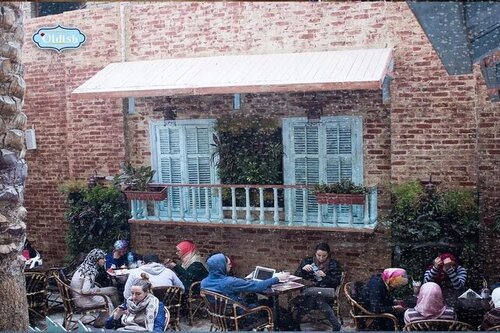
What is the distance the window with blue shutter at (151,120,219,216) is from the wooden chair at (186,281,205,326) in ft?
3.89

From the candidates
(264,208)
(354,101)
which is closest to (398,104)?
(354,101)

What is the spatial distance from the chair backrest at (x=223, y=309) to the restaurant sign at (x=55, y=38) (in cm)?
475

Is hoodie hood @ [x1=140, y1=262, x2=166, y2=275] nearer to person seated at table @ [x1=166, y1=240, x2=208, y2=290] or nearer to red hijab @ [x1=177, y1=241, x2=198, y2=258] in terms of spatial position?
person seated at table @ [x1=166, y1=240, x2=208, y2=290]

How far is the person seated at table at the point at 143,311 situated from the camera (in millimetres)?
5594

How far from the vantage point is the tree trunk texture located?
10.4 feet

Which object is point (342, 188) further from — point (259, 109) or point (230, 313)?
point (230, 313)

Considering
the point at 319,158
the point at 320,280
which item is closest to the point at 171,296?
the point at 320,280

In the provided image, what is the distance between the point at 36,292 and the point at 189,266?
1.95m

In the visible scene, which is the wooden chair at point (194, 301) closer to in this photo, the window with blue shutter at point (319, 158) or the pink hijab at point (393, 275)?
the window with blue shutter at point (319, 158)

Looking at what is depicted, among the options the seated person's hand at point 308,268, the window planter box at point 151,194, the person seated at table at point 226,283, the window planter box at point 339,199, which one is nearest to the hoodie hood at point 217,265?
the person seated at table at point 226,283

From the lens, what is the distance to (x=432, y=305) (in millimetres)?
5512

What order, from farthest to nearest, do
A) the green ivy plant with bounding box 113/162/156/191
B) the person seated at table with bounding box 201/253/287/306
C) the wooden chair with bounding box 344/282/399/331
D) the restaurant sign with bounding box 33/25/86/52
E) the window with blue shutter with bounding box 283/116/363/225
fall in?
the restaurant sign with bounding box 33/25/86/52, the green ivy plant with bounding box 113/162/156/191, the window with blue shutter with bounding box 283/116/363/225, the person seated at table with bounding box 201/253/287/306, the wooden chair with bounding box 344/282/399/331

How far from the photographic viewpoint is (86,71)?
8695 millimetres

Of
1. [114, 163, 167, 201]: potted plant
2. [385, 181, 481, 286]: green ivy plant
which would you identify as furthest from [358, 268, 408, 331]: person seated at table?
[114, 163, 167, 201]: potted plant
